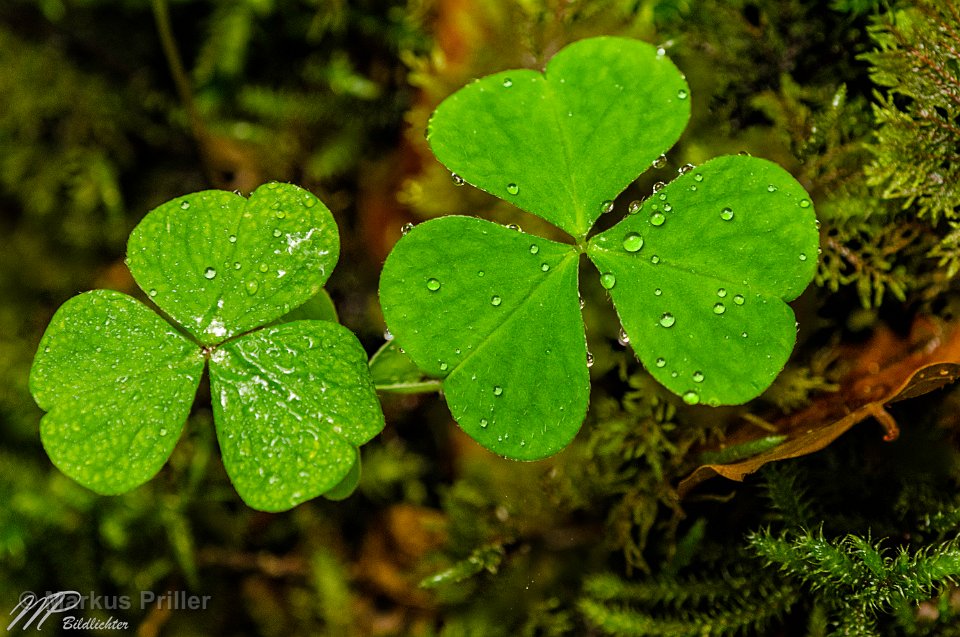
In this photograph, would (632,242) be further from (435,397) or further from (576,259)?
(435,397)

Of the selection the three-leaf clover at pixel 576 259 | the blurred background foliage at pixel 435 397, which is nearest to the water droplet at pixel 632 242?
the three-leaf clover at pixel 576 259

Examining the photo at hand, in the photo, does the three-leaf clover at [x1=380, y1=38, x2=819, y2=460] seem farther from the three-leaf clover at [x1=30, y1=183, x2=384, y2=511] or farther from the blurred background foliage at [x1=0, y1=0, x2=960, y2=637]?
the blurred background foliage at [x1=0, y1=0, x2=960, y2=637]

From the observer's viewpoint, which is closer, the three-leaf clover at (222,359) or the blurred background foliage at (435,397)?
the three-leaf clover at (222,359)

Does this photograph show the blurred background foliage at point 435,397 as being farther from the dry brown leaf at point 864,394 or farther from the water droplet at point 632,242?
the water droplet at point 632,242

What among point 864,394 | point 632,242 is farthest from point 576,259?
point 864,394

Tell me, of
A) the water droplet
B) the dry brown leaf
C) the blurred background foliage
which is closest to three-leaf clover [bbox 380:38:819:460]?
the water droplet
